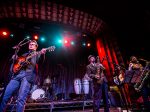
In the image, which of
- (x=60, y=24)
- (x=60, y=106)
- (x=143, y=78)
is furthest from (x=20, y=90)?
(x=60, y=24)

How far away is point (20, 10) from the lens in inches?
387

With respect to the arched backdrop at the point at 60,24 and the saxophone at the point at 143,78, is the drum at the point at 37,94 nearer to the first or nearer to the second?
the arched backdrop at the point at 60,24

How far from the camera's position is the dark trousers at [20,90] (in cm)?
307

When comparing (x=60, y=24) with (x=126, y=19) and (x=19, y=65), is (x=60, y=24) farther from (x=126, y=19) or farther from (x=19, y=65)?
(x=19, y=65)

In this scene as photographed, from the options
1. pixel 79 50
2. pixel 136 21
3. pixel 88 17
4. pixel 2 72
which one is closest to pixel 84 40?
pixel 79 50

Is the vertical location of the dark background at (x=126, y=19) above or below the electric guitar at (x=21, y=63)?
above

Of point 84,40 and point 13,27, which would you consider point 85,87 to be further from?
point 13,27

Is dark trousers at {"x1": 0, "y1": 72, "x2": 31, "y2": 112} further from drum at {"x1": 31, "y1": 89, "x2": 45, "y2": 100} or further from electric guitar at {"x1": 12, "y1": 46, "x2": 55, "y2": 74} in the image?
drum at {"x1": 31, "y1": 89, "x2": 45, "y2": 100}

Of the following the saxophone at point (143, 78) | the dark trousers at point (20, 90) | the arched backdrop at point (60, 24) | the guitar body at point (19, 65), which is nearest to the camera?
the dark trousers at point (20, 90)

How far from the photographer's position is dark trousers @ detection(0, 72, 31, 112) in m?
3.07

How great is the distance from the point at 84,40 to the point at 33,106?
827 cm

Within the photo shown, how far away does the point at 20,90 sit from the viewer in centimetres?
319

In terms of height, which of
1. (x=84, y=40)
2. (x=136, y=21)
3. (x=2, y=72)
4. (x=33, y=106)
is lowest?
(x=33, y=106)

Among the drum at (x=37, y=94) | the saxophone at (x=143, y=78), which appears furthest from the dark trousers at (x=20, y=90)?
the drum at (x=37, y=94)
